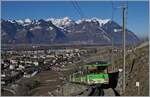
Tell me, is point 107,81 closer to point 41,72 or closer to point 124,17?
point 124,17

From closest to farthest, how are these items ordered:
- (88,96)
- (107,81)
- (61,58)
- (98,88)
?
(88,96), (98,88), (107,81), (61,58)

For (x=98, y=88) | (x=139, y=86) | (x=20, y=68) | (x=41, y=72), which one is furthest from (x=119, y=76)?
(x=41, y=72)

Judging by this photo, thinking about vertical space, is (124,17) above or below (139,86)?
above

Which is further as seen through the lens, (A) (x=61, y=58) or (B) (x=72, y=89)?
(A) (x=61, y=58)

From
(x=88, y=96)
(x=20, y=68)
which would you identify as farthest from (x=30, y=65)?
(x=88, y=96)

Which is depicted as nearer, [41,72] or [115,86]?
[115,86]

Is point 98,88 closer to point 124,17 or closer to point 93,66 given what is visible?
point 93,66

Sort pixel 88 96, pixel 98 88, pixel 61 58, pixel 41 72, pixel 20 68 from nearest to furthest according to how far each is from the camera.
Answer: pixel 88 96
pixel 98 88
pixel 20 68
pixel 41 72
pixel 61 58

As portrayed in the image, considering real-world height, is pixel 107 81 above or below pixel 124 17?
below

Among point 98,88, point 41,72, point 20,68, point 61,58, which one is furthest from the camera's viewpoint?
point 61,58
